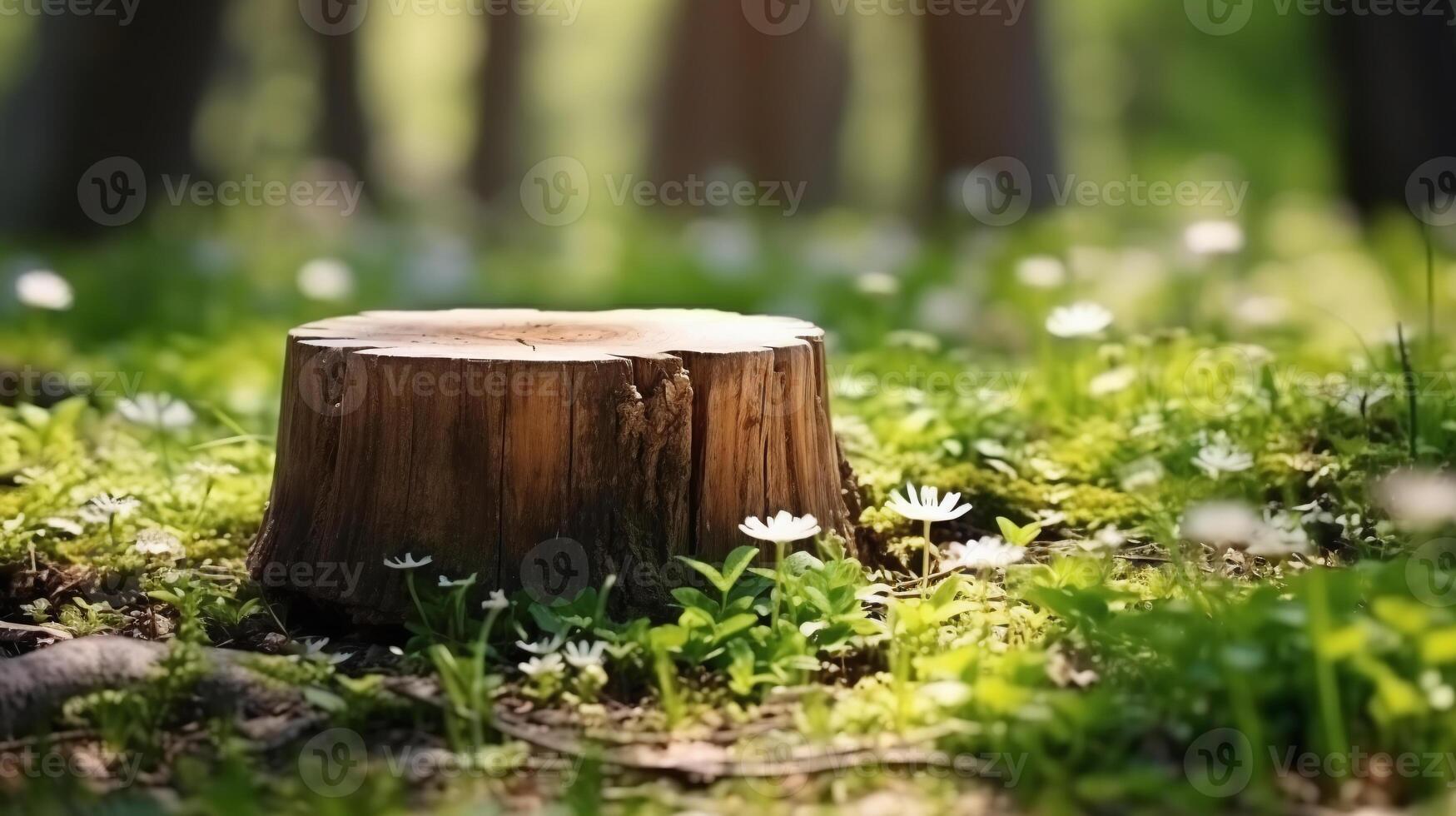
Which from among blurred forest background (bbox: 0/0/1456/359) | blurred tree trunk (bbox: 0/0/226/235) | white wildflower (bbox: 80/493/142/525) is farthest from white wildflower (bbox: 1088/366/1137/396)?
blurred tree trunk (bbox: 0/0/226/235)

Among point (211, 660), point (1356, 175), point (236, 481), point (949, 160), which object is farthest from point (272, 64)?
point (211, 660)

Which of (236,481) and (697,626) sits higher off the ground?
(236,481)

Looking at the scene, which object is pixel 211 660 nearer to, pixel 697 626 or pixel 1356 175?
pixel 697 626

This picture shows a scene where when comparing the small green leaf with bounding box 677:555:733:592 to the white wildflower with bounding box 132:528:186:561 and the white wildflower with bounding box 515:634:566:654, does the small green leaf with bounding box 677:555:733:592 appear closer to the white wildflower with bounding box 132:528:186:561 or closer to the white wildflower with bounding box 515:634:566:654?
the white wildflower with bounding box 515:634:566:654

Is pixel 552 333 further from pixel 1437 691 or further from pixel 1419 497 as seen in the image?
pixel 1437 691

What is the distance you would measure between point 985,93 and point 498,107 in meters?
6.34

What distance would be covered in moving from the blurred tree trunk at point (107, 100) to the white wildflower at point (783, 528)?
8.36m

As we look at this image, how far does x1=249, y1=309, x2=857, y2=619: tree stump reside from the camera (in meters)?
3.15

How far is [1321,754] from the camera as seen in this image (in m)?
2.31

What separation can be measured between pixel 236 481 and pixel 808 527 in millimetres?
2102

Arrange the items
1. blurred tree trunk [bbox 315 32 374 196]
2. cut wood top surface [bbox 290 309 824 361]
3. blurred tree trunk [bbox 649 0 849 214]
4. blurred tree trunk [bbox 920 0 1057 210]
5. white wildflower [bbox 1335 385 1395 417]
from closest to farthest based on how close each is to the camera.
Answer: cut wood top surface [bbox 290 309 824 361] < white wildflower [bbox 1335 385 1395 417] < blurred tree trunk [bbox 920 0 1057 210] < blurred tree trunk [bbox 649 0 849 214] < blurred tree trunk [bbox 315 32 374 196]

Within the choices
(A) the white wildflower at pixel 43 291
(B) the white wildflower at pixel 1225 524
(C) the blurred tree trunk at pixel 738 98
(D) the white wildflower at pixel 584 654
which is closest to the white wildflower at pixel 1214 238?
(B) the white wildflower at pixel 1225 524

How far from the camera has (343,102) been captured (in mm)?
13734

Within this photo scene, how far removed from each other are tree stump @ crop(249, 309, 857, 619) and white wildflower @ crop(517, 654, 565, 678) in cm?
28
